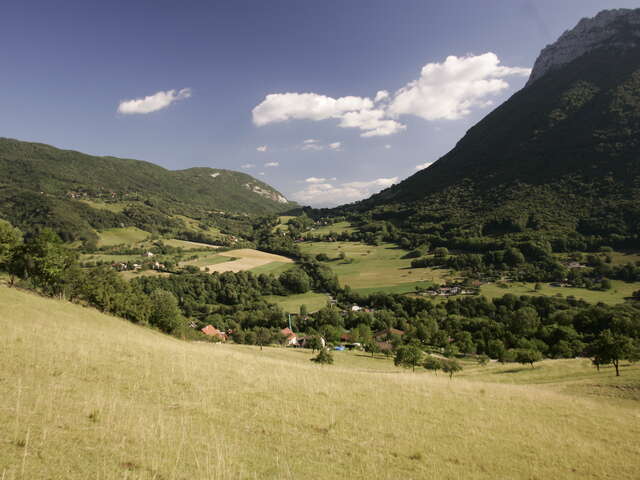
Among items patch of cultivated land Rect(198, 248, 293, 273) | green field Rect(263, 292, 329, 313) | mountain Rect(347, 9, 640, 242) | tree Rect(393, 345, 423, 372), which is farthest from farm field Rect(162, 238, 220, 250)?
tree Rect(393, 345, 423, 372)

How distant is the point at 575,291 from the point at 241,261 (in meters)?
118

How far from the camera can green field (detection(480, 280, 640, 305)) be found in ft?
255

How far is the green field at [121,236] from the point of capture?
162750 millimetres

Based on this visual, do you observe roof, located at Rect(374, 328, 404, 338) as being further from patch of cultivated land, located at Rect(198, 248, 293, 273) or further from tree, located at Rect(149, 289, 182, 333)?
patch of cultivated land, located at Rect(198, 248, 293, 273)

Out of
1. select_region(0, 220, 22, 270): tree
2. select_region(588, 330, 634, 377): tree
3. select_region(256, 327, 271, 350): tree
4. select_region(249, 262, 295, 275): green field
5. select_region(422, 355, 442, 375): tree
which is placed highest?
select_region(0, 220, 22, 270): tree

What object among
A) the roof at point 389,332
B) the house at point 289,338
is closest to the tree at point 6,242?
the house at point 289,338

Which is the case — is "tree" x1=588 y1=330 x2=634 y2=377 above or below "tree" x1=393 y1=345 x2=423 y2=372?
above

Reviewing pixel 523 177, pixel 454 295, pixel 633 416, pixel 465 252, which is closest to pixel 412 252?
pixel 465 252

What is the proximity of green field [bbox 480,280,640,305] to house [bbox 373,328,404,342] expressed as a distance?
109ft

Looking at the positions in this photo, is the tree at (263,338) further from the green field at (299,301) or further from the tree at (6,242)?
the tree at (6,242)

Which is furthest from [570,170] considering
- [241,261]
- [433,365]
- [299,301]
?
[241,261]

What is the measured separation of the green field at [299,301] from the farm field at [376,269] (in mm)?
11706

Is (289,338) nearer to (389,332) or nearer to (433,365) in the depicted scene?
(389,332)

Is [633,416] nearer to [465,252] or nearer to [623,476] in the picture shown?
[623,476]
